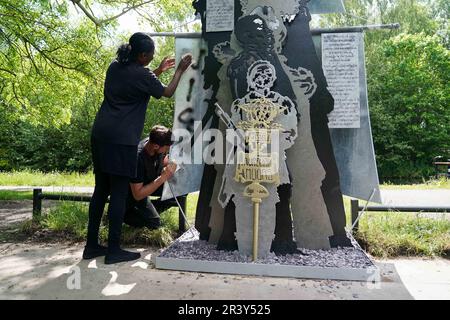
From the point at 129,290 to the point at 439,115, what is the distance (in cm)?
2035

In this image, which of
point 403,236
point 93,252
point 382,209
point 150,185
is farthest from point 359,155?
point 93,252

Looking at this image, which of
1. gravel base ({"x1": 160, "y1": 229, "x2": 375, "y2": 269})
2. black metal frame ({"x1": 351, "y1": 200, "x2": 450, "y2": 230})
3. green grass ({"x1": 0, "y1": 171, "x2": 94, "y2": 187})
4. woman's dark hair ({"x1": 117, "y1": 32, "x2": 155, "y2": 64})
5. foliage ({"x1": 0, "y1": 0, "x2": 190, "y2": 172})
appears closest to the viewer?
gravel base ({"x1": 160, "y1": 229, "x2": 375, "y2": 269})

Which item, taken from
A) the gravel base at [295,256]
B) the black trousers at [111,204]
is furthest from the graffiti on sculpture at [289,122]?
the black trousers at [111,204]

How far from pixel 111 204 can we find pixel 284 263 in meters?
1.50

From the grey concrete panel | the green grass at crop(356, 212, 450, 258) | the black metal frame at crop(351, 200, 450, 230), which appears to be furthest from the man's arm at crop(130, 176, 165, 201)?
the green grass at crop(356, 212, 450, 258)

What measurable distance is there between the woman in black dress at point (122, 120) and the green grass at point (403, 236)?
2295 millimetres

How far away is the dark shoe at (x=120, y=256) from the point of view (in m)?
→ 3.41

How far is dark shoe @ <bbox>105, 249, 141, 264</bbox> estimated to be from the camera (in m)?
3.41

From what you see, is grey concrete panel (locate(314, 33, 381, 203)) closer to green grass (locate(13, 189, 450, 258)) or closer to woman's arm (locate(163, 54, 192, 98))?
green grass (locate(13, 189, 450, 258))

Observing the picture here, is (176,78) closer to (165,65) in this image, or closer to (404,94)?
(165,65)

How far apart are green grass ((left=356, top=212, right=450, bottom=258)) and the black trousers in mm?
2281

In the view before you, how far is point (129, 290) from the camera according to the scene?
282 cm

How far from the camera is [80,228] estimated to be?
437 centimetres
